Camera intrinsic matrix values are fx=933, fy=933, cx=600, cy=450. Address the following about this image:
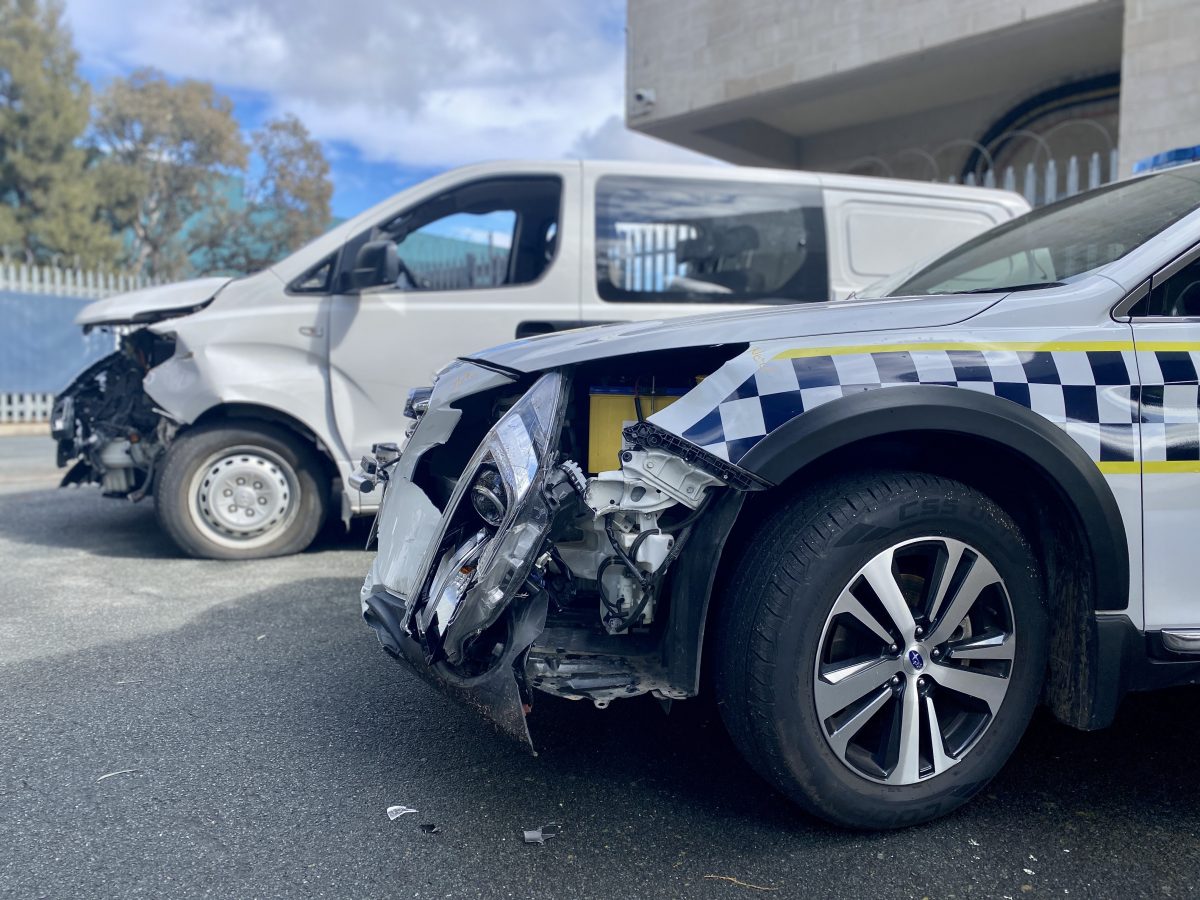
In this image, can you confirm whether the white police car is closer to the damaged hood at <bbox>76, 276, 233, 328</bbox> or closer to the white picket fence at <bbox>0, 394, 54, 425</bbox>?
the damaged hood at <bbox>76, 276, 233, 328</bbox>

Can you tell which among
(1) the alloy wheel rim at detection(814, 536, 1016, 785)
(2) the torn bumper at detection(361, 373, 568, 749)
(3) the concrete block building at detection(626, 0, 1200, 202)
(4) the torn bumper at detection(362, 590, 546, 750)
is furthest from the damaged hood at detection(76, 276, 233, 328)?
(3) the concrete block building at detection(626, 0, 1200, 202)

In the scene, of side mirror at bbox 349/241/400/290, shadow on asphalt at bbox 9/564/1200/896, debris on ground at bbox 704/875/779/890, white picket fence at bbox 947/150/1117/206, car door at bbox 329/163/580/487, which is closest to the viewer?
debris on ground at bbox 704/875/779/890

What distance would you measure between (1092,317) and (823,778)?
1.31 m

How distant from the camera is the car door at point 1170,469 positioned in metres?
2.26

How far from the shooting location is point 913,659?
7.36ft

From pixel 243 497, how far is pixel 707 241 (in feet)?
9.80

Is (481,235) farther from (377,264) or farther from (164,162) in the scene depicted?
(164,162)

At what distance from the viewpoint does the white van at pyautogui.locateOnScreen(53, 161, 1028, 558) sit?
16.6ft

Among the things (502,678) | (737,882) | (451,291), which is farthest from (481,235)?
(737,882)

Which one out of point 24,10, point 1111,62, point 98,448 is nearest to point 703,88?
point 1111,62

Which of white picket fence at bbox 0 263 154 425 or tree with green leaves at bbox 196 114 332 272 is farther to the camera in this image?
tree with green leaves at bbox 196 114 332 272

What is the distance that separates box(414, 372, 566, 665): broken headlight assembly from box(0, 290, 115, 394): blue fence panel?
13.8m

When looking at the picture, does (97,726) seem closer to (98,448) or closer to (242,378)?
(242,378)

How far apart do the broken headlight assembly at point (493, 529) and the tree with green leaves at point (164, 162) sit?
23.9 m
